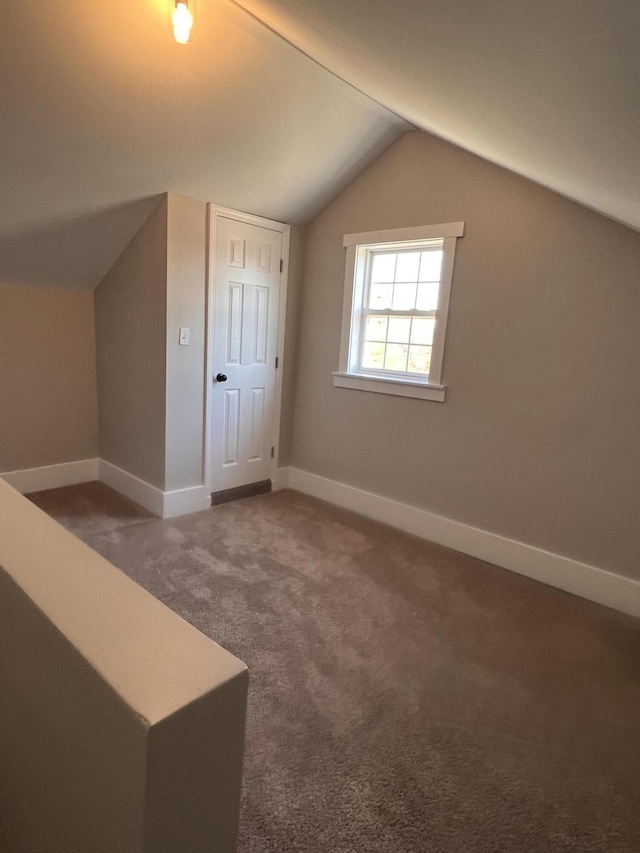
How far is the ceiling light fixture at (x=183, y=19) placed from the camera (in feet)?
5.92

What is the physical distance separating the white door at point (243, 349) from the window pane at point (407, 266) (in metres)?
0.92

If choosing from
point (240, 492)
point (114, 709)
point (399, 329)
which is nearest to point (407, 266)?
point (399, 329)

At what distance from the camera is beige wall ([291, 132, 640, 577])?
252 centimetres

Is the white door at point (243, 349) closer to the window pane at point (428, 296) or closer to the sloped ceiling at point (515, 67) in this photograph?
the window pane at point (428, 296)

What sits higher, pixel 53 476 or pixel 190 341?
pixel 190 341

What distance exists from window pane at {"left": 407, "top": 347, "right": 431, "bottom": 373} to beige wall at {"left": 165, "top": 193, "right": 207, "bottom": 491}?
4.68 ft

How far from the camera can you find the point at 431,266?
10.5 ft

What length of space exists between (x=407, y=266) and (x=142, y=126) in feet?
5.82

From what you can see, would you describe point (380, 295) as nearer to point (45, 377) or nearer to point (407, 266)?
point (407, 266)

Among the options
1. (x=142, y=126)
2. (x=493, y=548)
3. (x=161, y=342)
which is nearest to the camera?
(x=142, y=126)

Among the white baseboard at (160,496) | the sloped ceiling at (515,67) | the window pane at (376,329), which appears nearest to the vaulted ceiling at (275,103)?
the sloped ceiling at (515,67)

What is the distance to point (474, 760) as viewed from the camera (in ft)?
5.29

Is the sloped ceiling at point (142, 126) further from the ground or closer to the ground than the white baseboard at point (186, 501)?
further from the ground

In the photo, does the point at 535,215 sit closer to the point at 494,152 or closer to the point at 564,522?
the point at 494,152
